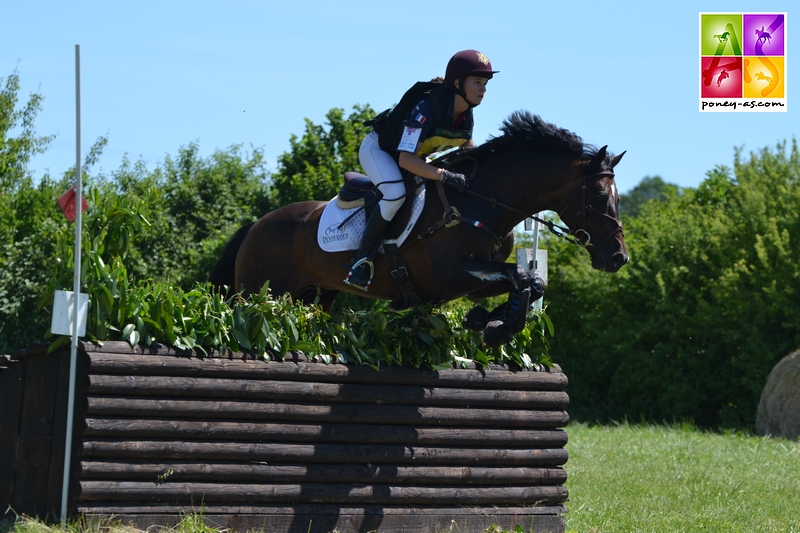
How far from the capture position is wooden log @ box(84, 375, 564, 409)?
428 cm

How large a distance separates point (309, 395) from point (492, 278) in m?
1.27

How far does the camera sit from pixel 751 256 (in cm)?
1437

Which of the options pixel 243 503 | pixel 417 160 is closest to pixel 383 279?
pixel 417 160

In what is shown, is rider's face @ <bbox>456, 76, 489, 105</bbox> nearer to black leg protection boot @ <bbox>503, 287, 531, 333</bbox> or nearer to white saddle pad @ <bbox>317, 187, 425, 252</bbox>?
white saddle pad @ <bbox>317, 187, 425, 252</bbox>

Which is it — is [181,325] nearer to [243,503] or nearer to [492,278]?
[243,503]

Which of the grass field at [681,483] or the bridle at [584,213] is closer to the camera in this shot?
the bridle at [584,213]

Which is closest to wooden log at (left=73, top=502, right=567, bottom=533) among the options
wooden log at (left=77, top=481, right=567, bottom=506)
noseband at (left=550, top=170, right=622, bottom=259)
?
wooden log at (left=77, top=481, right=567, bottom=506)

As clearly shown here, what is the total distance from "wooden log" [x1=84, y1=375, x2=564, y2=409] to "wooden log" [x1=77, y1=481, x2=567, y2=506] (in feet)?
1.37

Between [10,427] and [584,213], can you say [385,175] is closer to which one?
[584,213]

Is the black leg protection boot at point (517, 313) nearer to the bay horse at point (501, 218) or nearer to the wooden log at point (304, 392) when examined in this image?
the bay horse at point (501, 218)

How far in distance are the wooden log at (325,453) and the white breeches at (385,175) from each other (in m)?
1.50

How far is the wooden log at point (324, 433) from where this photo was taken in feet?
14.0

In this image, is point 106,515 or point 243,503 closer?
point 106,515

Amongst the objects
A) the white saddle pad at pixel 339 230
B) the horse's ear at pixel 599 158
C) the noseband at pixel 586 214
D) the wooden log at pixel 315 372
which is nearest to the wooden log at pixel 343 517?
the wooden log at pixel 315 372
